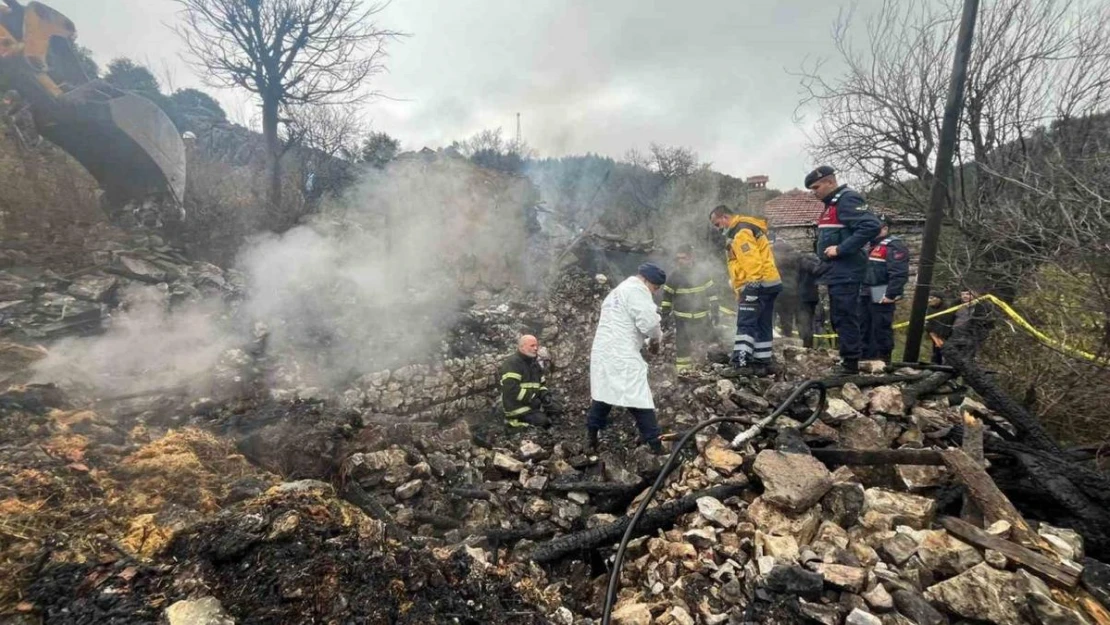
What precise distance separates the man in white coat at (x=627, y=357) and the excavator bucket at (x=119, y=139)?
7.44m

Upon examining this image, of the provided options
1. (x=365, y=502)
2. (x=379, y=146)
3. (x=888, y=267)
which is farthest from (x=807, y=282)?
(x=379, y=146)

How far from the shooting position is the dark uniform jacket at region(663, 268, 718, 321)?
6309 millimetres

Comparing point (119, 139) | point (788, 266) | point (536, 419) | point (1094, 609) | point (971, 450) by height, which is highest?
point (119, 139)

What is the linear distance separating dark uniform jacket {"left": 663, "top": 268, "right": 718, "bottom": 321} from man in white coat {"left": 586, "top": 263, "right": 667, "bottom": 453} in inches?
84.2

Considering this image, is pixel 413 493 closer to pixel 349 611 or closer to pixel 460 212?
pixel 349 611

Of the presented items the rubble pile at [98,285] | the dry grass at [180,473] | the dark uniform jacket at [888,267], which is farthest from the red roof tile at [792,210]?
the dry grass at [180,473]

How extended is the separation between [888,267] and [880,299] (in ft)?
1.34

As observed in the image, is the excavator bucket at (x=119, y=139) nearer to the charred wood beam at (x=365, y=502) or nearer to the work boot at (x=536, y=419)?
the charred wood beam at (x=365, y=502)

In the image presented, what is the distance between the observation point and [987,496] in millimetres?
2594

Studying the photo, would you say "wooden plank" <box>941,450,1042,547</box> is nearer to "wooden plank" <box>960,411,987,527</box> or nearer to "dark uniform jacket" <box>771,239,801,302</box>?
"wooden plank" <box>960,411,987,527</box>

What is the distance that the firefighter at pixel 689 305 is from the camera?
20.9ft

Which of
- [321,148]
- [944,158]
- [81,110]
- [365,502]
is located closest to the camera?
[365,502]

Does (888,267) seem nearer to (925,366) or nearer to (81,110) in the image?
(925,366)

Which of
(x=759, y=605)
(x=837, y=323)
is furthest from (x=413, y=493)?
(x=837, y=323)
